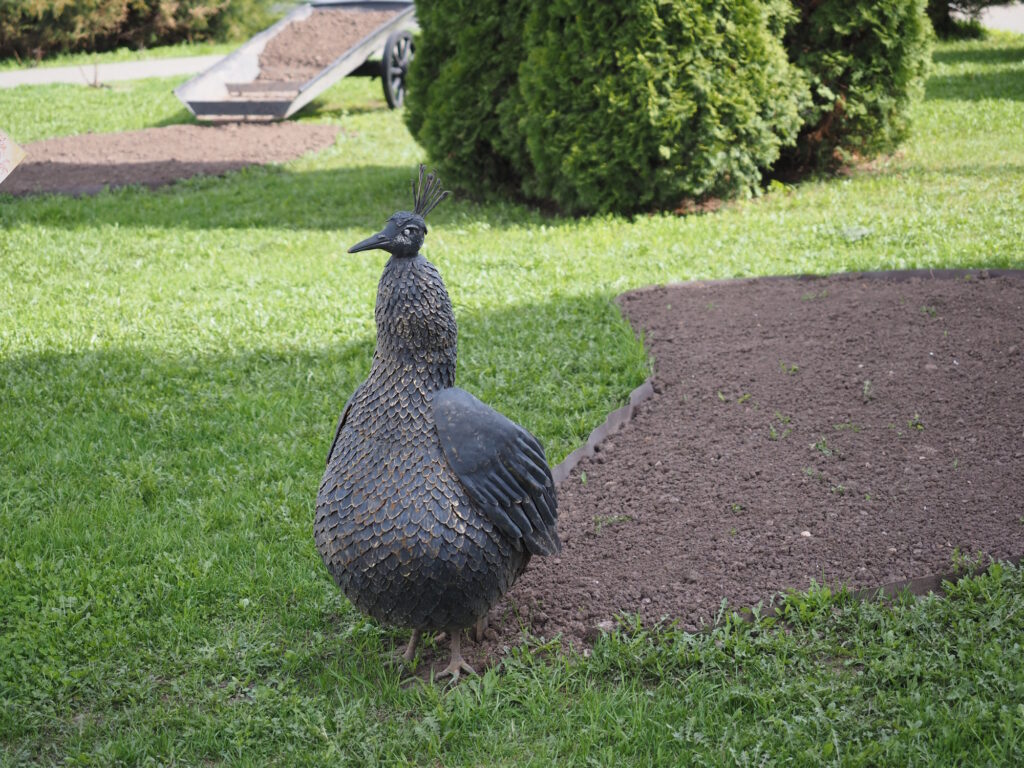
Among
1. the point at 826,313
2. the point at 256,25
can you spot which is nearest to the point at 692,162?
the point at 826,313

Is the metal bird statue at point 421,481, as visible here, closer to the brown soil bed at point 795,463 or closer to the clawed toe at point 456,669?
the clawed toe at point 456,669

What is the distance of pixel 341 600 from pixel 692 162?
555 cm

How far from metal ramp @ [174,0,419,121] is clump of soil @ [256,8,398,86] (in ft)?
0.62

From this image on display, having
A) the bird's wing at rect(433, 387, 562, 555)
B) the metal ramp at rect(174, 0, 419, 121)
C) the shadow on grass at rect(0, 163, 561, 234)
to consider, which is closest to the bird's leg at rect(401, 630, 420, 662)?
the bird's wing at rect(433, 387, 562, 555)

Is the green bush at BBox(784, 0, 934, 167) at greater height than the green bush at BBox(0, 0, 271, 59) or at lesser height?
lesser

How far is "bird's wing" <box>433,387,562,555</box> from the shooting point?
9.50 ft

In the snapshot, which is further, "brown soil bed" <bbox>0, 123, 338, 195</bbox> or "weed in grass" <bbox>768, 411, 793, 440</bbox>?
"brown soil bed" <bbox>0, 123, 338, 195</bbox>

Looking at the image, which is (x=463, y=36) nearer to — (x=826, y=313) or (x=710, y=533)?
(x=826, y=313)

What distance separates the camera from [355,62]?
531 inches

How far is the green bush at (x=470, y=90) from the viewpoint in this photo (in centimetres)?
877

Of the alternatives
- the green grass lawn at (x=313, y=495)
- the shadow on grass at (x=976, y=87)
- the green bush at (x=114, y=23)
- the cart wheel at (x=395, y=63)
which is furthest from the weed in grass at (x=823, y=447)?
the green bush at (x=114, y=23)

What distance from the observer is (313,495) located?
14.2ft

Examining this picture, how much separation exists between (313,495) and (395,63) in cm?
1081

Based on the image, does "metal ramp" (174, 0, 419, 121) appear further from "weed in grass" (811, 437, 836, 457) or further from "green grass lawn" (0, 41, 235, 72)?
"weed in grass" (811, 437, 836, 457)
